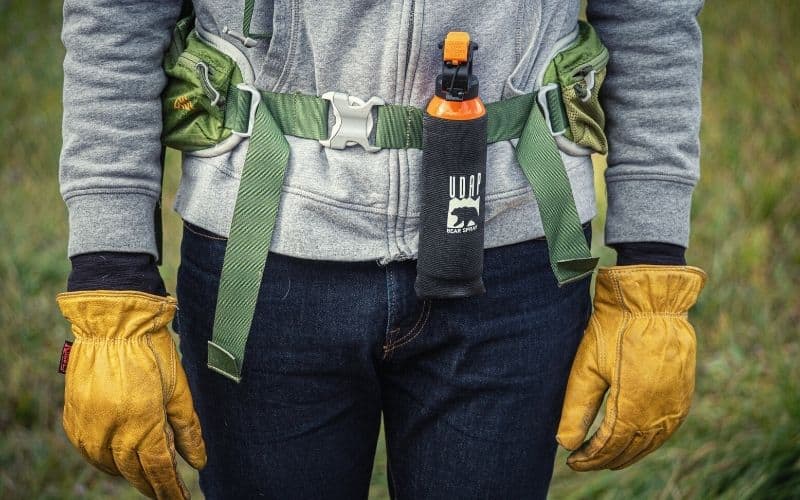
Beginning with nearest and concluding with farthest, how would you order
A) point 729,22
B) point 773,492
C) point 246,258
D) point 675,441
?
point 246,258 → point 773,492 → point 675,441 → point 729,22

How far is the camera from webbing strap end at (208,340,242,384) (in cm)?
125

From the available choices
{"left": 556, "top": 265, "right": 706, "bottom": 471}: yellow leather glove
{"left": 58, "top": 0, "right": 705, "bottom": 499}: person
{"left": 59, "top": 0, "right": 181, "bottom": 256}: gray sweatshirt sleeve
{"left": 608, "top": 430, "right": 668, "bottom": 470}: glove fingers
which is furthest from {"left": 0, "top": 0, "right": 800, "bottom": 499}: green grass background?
{"left": 59, "top": 0, "right": 181, "bottom": 256}: gray sweatshirt sleeve

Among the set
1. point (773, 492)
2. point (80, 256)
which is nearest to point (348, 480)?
point (80, 256)

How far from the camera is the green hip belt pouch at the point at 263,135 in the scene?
3.93ft

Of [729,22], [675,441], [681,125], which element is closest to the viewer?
[681,125]

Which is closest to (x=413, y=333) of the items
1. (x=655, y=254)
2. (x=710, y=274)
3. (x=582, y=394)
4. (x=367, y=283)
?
(x=367, y=283)

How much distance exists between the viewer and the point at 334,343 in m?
1.24

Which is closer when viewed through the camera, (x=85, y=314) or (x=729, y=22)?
(x=85, y=314)

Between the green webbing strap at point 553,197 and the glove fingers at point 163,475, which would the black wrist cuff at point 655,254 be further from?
the glove fingers at point 163,475

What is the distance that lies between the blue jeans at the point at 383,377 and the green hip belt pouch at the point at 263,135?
0.04 meters

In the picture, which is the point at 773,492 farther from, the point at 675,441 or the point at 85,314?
the point at 85,314

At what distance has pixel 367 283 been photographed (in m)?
1.23

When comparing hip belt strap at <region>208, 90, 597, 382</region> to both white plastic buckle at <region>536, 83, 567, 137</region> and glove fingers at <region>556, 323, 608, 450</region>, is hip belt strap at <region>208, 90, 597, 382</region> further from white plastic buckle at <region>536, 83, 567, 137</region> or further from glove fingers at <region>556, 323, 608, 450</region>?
glove fingers at <region>556, 323, 608, 450</region>

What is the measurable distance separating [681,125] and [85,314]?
3.13 ft
